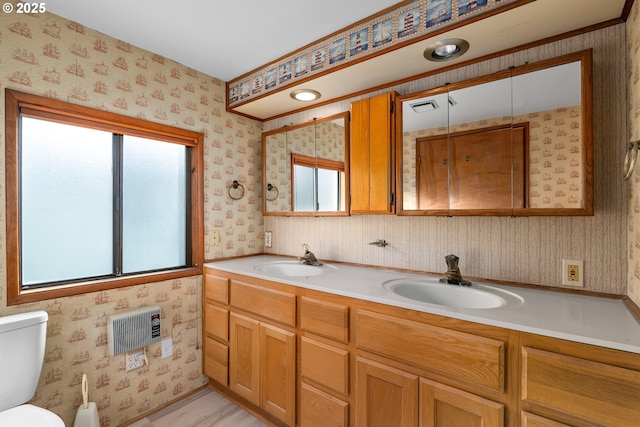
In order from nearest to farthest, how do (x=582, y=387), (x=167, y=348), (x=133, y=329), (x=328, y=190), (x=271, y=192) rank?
(x=582, y=387) < (x=133, y=329) < (x=167, y=348) < (x=328, y=190) < (x=271, y=192)

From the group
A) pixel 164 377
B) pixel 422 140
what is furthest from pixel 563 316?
pixel 164 377

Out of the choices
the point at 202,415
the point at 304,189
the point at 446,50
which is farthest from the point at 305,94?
the point at 202,415

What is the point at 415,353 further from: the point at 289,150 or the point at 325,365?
the point at 289,150

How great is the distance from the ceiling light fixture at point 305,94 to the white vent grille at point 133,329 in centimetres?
175

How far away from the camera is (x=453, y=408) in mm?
1128

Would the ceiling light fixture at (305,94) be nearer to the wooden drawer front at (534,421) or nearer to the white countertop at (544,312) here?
the white countertop at (544,312)

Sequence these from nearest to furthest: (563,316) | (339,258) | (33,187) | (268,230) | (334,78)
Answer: (563,316), (33,187), (334,78), (339,258), (268,230)

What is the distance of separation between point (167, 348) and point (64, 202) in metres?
1.14

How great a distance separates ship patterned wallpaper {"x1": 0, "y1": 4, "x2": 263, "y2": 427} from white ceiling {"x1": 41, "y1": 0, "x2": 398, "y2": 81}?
159 mm

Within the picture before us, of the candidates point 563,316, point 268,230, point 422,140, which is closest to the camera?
point 563,316

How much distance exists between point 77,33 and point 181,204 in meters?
1.17

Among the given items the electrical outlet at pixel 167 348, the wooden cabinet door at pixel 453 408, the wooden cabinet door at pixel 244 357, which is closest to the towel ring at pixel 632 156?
the wooden cabinet door at pixel 453 408

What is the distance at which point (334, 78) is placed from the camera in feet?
6.07

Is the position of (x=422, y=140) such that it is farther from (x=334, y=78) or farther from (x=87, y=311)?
(x=87, y=311)
